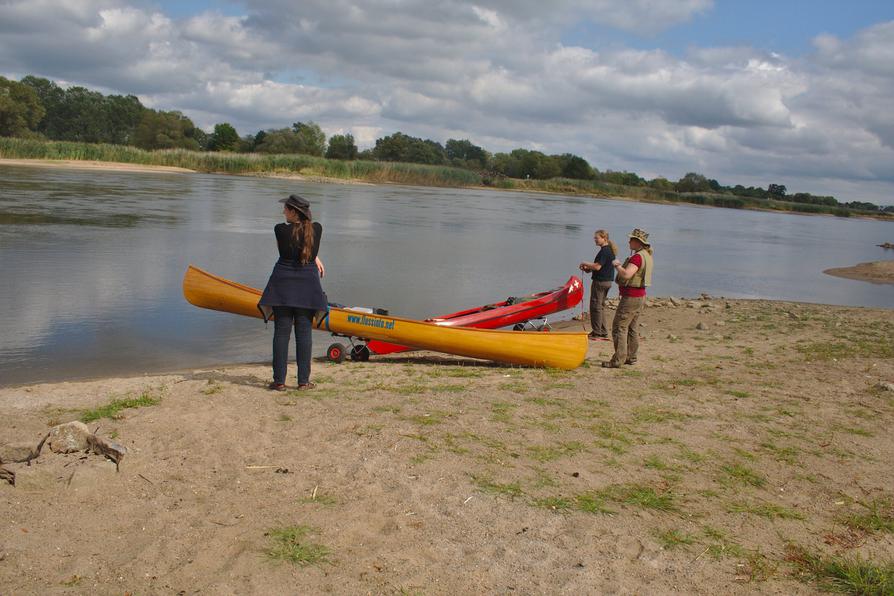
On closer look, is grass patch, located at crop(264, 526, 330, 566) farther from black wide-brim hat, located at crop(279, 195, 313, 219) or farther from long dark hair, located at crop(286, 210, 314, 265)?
black wide-brim hat, located at crop(279, 195, 313, 219)

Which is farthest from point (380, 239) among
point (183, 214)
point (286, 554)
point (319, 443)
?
point (286, 554)

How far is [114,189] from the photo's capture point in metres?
39.9

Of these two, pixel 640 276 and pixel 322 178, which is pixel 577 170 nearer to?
pixel 322 178

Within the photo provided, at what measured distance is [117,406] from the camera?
19.8ft

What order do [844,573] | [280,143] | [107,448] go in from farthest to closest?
[280,143] → [107,448] → [844,573]

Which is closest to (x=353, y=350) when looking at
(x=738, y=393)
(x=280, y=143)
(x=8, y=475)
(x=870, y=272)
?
(x=738, y=393)

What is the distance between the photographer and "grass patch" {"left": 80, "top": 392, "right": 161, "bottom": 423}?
5.73 m

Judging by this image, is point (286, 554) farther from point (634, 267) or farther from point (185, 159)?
point (185, 159)

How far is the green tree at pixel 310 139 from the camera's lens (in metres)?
103

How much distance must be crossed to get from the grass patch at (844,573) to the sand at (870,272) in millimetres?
24749

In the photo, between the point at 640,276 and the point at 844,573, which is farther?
the point at 640,276

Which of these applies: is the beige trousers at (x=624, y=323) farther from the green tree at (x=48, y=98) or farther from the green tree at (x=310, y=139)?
the green tree at (x=48, y=98)

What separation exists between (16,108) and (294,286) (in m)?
89.2

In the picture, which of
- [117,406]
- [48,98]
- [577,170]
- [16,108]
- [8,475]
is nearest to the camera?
[8,475]
